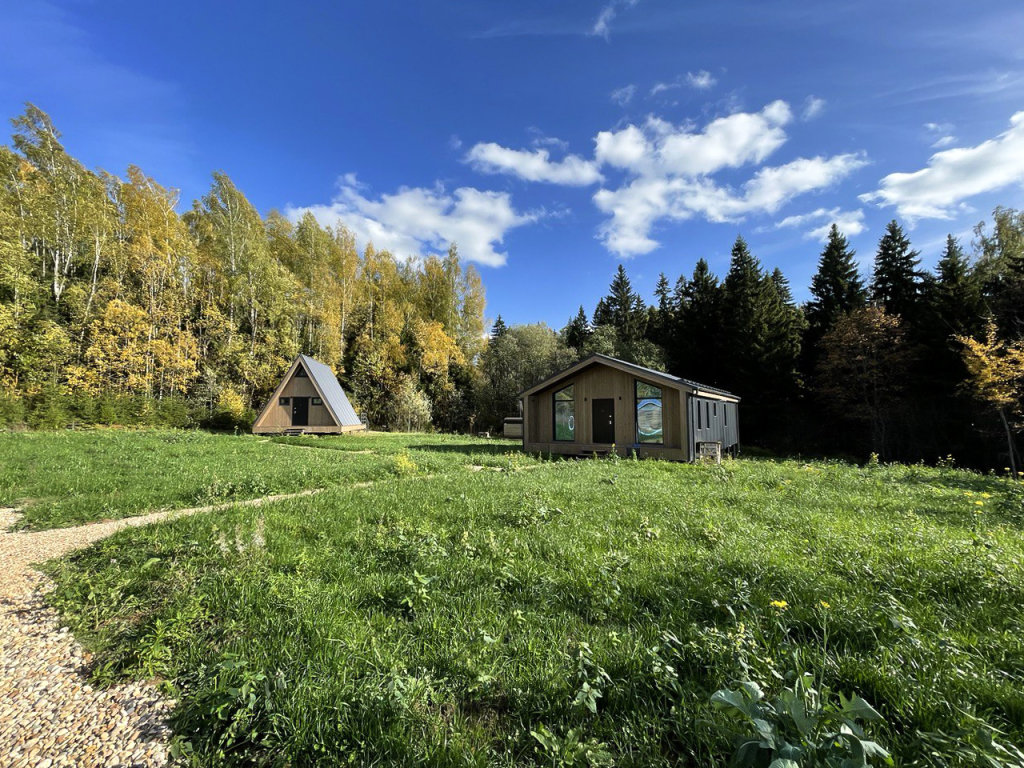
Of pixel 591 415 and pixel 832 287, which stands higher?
pixel 832 287

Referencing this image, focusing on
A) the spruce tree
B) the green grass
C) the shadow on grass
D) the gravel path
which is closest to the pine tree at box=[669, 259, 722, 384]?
the spruce tree

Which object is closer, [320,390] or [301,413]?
[320,390]

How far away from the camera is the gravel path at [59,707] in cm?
191

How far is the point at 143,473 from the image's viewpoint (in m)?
8.50

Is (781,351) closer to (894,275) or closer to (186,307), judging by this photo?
(894,275)

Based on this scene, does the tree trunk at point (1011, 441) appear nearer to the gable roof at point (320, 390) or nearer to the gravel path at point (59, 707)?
the gravel path at point (59, 707)

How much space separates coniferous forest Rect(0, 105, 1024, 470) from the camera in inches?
757

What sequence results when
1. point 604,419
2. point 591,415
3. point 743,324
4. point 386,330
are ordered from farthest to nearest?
point 386,330
point 743,324
point 591,415
point 604,419

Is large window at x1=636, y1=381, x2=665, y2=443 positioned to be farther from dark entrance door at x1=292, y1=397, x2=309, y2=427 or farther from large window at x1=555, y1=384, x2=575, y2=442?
dark entrance door at x1=292, y1=397, x2=309, y2=427

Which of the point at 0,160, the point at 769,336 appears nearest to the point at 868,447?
the point at 769,336

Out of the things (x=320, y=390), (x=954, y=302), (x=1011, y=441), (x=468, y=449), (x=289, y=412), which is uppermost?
(x=954, y=302)

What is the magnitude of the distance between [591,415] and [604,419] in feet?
1.70

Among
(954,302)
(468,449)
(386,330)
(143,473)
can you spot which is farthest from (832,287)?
(143,473)

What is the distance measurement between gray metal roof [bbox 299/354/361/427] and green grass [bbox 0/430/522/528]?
803 cm
